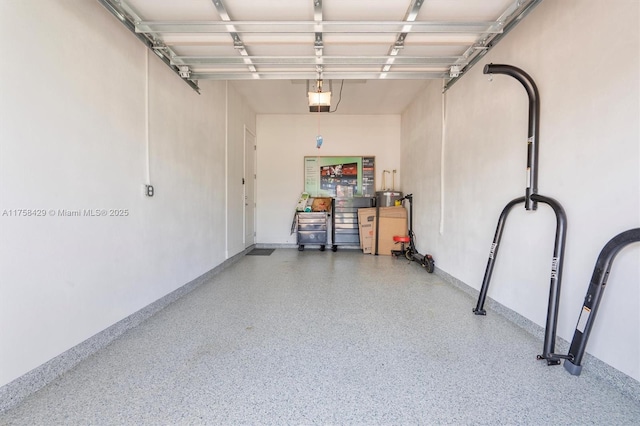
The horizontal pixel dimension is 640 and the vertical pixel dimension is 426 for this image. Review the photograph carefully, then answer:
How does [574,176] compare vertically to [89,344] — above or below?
above

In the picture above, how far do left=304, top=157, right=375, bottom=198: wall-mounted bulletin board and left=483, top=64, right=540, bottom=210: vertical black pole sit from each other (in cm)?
421

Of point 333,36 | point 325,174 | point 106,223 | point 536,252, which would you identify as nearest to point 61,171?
point 106,223

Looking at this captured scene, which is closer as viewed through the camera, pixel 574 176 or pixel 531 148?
pixel 574 176

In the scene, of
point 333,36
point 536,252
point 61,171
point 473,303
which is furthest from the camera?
point 473,303

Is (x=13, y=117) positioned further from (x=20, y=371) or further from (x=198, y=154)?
(x=198, y=154)

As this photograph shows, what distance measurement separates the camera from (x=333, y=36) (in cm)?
236

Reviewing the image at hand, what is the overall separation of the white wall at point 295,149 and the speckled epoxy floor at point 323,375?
3646mm

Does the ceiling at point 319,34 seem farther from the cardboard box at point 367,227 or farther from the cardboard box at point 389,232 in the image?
the cardboard box at point 367,227

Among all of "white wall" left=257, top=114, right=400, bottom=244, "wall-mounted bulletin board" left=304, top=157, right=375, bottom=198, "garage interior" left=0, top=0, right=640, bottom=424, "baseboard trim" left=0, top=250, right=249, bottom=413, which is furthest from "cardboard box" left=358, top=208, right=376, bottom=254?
"baseboard trim" left=0, top=250, right=249, bottom=413

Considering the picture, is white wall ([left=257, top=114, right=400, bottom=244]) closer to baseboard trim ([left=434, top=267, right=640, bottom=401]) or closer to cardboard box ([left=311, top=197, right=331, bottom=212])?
cardboard box ([left=311, top=197, right=331, bottom=212])

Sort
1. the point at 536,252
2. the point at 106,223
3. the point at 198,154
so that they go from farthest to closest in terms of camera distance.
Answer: the point at 198,154
the point at 536,252
the point at 106,223

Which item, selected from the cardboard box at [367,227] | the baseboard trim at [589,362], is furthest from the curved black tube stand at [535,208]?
the cardboard box at [367,227]

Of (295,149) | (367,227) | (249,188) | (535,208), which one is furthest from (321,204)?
(535,208)

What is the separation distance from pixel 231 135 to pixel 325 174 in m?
2.35
